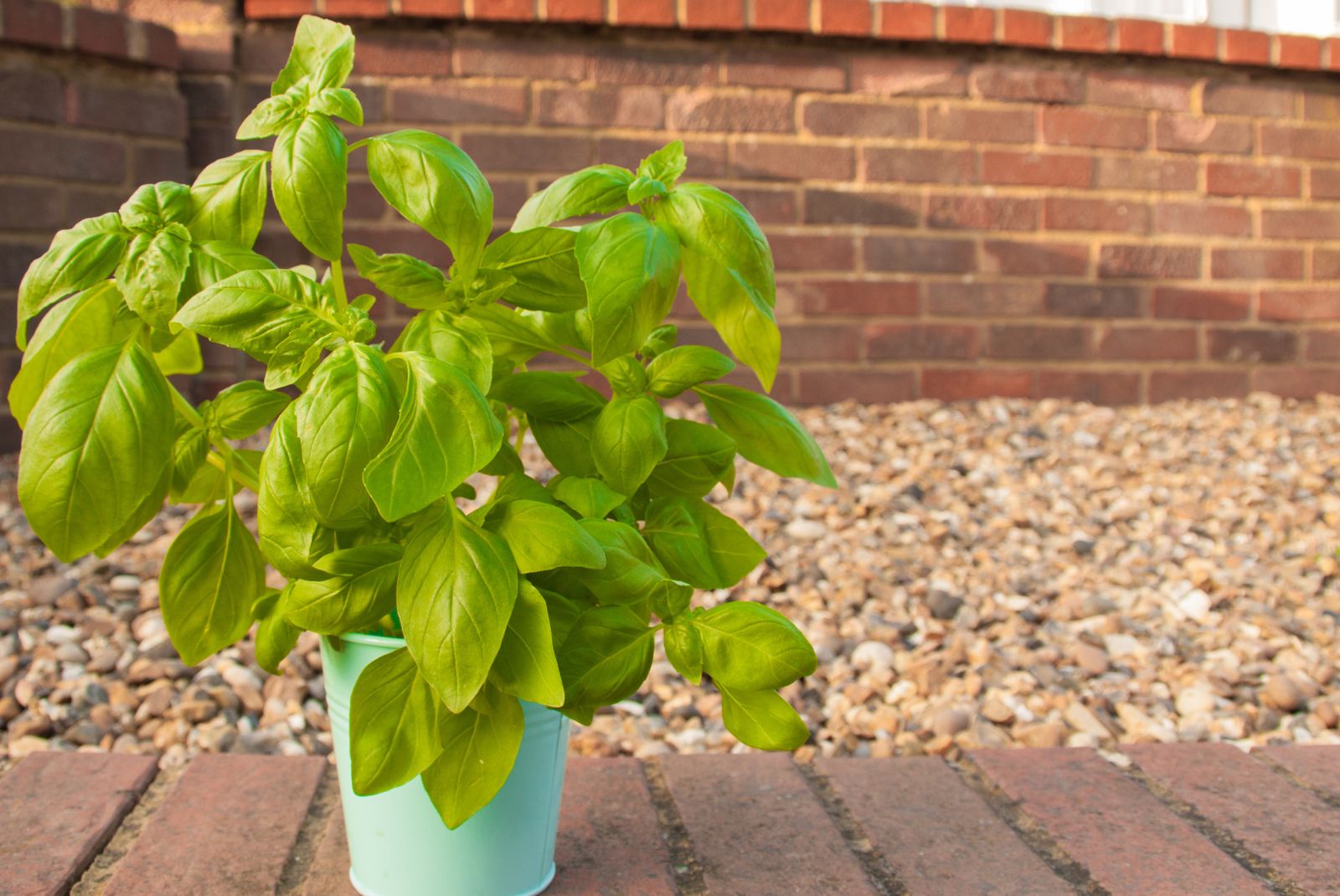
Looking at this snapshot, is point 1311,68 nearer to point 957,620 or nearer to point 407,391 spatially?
point 957,620

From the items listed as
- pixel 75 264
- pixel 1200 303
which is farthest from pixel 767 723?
pixel 1200 303

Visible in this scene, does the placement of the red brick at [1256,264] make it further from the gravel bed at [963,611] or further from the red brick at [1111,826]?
the red brick at [1111,826]

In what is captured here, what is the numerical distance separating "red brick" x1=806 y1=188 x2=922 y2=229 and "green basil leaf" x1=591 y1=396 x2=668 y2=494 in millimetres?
1996

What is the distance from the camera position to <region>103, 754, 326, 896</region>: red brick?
1140 millimetres

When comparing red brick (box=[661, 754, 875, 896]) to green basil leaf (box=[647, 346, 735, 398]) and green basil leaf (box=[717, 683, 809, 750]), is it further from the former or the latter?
green basil leaf (box=[647, 346, 735, 398])

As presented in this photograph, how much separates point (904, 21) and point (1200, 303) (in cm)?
107

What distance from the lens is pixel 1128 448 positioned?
2.70 metres

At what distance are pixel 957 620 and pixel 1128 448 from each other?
962mm

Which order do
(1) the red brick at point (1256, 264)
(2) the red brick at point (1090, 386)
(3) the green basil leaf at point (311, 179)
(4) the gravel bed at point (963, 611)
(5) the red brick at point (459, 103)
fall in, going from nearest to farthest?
(3) the green basil leaf at point (311, 179) < (4) the gravel bed at point (963, 611) < (5) the red brick at point (459, 103) < (2) the red brick at point (1090, 386) < (1) the red brick at point (1256, 264)

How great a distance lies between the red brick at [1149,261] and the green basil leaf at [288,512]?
2.57m

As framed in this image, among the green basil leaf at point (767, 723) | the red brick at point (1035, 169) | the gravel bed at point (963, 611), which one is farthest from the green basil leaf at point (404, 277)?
the red brick at point (1035, 169)

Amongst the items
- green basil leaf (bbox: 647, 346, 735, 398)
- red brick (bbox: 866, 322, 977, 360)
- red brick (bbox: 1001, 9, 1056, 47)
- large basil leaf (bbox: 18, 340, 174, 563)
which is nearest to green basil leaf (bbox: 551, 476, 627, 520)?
green basil leaf (bbox: 647, 346, 735, 398)

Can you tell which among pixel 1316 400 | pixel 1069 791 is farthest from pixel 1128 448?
pixel 1069 791

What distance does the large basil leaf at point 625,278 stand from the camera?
2.92 feet
